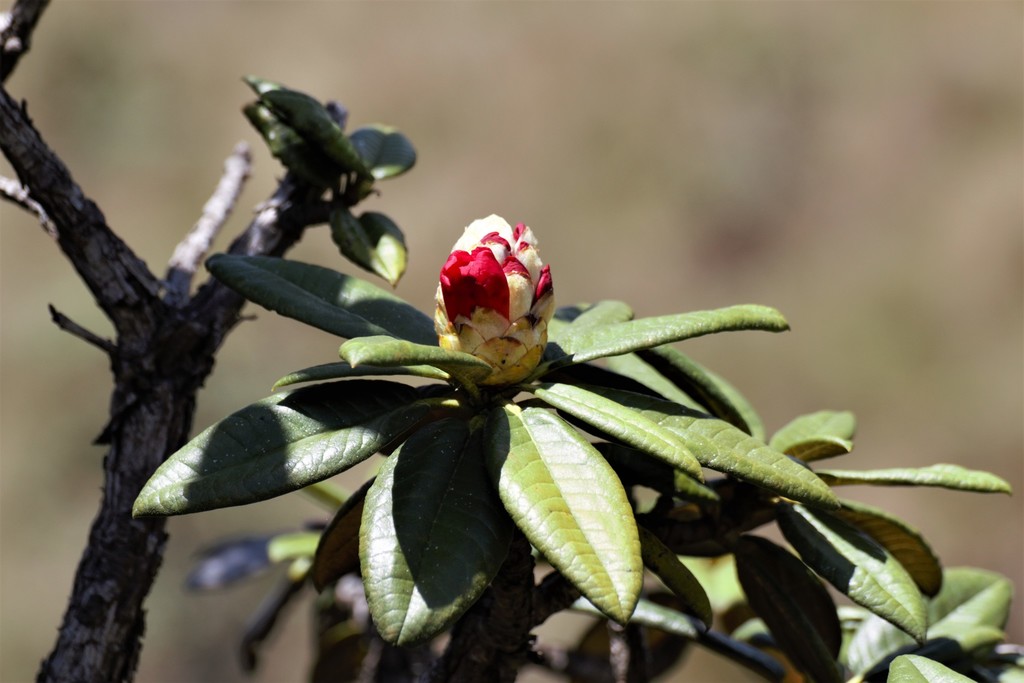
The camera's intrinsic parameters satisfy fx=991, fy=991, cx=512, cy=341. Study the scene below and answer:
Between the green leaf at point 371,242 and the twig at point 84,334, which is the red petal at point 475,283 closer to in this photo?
the green leaf at point 371,242

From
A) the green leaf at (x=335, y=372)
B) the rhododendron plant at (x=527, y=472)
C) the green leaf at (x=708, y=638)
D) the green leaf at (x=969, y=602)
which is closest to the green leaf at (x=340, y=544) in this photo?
the rhododendron plant at (x=527, y=472)

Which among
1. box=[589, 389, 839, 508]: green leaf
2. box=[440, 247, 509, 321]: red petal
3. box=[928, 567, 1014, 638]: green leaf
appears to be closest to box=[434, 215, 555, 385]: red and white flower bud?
box=[440, 247, 509, 321]: red petal

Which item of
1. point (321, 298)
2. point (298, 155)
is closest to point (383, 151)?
point (298, 155)

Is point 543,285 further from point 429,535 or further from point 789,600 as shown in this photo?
point 789,600

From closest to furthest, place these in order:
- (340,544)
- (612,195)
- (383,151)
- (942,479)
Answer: (942,479) < (340,544) < (383,151) < (612,195)

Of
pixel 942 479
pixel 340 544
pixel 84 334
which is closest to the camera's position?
pixel 942 479

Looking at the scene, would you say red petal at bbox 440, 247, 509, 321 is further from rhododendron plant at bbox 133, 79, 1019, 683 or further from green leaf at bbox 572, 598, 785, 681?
green leaf at bbox 572, 598, 785, 681

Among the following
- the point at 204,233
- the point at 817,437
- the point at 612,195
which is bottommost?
the point at 817,437

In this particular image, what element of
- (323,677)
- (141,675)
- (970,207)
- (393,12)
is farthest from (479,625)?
(393,12)
